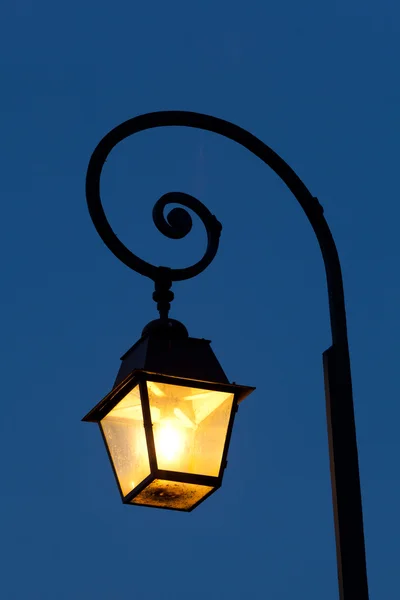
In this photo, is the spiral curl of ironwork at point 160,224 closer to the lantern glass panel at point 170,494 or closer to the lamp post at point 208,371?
the lamp post at point 208,371

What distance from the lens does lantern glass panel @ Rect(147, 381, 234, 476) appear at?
5020 millimetres

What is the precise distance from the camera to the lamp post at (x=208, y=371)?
15.3 ft

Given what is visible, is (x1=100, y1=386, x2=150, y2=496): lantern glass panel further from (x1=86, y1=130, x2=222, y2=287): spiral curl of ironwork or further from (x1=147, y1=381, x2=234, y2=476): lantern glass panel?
(x1=86, y1=130, x2=222, y2=287): spiral curl of ironwork

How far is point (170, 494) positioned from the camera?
5.08 m

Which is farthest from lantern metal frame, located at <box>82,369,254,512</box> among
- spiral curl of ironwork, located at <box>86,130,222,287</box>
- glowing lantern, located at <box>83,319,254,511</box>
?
spiral curl of ironwork, located at <box>86,130,222,287</box>

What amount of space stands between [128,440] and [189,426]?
0.92 ft

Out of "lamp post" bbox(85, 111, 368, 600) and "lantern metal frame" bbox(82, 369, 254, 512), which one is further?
"lantern metal frame" bbox(82, 369, 254, 512)

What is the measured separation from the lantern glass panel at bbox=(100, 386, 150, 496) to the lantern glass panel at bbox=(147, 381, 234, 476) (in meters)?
0.08

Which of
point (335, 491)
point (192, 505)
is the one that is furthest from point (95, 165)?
point (335, 491)

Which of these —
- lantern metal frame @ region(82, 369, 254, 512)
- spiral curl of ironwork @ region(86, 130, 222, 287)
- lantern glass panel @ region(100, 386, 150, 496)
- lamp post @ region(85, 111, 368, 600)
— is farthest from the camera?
spiral curl of ironwork @ region(86, 130, 222, 287)

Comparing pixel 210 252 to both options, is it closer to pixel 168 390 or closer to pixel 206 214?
pixel 206 214

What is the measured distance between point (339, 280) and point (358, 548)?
129cm

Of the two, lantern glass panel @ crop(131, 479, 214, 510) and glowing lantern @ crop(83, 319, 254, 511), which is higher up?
glowing lantern @ crop(83, 319, 254, 511)

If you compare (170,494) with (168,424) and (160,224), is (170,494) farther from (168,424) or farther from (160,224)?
(160,224)
